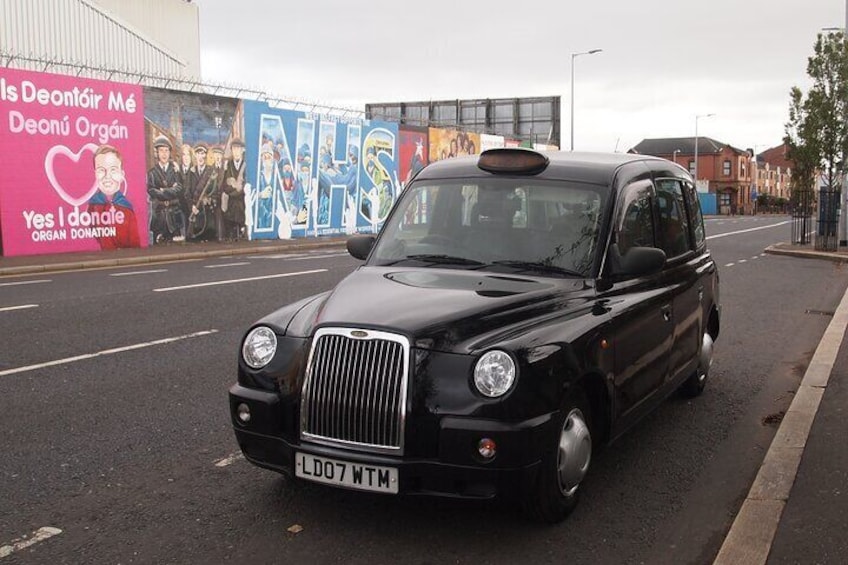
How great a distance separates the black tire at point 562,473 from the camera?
11.8 ft

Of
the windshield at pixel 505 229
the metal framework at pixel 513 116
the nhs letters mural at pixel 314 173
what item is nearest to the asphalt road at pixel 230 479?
the windshield at pixel 505 229

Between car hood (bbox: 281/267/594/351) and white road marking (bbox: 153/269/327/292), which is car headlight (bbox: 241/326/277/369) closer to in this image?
car hood (bbox: 281/267/594/351)

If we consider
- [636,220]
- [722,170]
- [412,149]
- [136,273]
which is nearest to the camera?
[636,220]

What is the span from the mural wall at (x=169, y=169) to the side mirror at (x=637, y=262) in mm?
18921

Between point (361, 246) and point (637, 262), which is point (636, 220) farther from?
point (361, 246)

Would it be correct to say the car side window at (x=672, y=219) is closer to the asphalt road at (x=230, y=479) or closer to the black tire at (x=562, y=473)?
the asphalt road at (x=230, y=479)

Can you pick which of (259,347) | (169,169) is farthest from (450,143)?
(259,347)

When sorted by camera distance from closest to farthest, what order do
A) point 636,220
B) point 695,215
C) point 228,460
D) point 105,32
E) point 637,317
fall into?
point 637,317 → point 228,460 → point 636,220 → point 695,215 → point 105,32

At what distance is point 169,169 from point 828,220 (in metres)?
19.9

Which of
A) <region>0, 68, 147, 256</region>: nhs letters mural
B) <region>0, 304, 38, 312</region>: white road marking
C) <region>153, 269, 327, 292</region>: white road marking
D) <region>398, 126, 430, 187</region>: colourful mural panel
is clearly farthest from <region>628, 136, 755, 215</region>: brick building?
<region>0, 304, 38, 312</region>: white road marking

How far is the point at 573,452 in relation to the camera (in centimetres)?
377

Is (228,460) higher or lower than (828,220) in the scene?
lower

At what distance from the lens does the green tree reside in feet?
76.4

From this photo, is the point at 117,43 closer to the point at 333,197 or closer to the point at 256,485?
the point at 333,197
